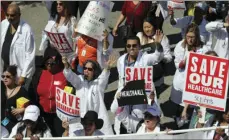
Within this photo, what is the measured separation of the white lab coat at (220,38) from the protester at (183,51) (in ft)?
2.46

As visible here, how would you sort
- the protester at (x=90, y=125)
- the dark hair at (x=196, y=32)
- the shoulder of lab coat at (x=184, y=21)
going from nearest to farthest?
the protester at (x=90, y=125), the dark hair at (x=196, y=32), the shoulder of lab coat at (x=184, y=21)

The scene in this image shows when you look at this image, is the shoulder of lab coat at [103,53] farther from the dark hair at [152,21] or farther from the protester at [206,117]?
the protester at [206,117]

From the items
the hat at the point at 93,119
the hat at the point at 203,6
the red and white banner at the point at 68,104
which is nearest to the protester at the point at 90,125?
the hat at the point at 93,119

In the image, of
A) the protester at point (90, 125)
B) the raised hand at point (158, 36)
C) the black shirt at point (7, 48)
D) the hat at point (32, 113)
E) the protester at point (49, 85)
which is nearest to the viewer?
the protester at point (90, 125)

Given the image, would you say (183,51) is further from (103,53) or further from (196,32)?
(103,53)

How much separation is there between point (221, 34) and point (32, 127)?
3186 millimetres

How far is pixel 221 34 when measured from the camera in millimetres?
13062

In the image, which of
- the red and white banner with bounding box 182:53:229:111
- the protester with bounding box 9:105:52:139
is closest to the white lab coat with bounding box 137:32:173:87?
the red and white banner with bounding box 182:53:229:111

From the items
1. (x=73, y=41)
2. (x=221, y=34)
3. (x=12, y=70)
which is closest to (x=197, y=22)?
(x=221, y=34)

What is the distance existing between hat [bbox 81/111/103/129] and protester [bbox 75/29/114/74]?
1574mm

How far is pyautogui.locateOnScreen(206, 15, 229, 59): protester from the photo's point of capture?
1292cm

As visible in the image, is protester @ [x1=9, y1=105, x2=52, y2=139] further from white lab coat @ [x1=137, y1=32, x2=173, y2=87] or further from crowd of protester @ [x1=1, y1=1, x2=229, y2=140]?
white lab coat @ [x1=137, y1=32, x2=173, y2=87]

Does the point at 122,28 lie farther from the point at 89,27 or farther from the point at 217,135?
the point at 217,135

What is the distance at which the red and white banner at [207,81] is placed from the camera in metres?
10.8
